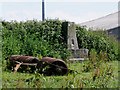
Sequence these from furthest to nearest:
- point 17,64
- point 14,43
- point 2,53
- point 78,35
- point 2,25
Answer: point 78,35 → point 2,25 → point 14,43 → point 2,53 → point 17,64

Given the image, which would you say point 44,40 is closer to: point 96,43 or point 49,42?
point 49,42

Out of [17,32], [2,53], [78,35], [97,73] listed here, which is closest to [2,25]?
[17,32]

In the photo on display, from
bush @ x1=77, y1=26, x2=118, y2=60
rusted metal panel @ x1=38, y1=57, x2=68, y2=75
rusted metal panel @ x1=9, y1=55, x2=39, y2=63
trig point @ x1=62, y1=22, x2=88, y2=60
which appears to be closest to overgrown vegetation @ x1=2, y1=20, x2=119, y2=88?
A: bush @ x1=77, y1=26, x2=118, y2=60

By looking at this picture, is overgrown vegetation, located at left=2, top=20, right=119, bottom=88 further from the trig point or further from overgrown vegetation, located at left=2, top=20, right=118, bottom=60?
the trig point

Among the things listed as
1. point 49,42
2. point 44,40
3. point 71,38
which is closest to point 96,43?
point 71,38

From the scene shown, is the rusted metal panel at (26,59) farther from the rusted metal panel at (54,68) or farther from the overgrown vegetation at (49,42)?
the rusted metal panel at (54,68)

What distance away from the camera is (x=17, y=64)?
10.3m

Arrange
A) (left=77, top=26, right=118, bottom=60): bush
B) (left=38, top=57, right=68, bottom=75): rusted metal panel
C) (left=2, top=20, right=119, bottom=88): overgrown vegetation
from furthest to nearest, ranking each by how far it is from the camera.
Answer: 1. (left=77, top=26, right=118, bottom=60): bush
2. (left=2, top=20, right=119, bottom=88): overgrown vegetation
3. (left=38, top=57, right=68, bottom=75): rusted metal panel

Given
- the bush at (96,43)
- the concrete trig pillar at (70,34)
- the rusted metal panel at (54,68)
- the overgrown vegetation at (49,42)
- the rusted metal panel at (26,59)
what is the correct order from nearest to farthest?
1. the rusted metal panel at (54,68)
2. the rusted metal panel at (26,59)
3. the overgrown vegetation at (49,42)
4. the concrete trig pillar at (70,34)
5. the bush at (96,43)

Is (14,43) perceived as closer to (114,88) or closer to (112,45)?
(112,45)

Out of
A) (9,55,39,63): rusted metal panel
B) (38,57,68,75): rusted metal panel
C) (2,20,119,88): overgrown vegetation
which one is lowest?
(38,57,68,75): rusted metal panel

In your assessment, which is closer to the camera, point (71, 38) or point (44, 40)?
point (44, 40)

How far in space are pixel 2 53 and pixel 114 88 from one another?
209 inches

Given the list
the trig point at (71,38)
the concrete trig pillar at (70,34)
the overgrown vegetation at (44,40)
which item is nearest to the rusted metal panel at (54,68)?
the overgrown vegetation at (44,40)
